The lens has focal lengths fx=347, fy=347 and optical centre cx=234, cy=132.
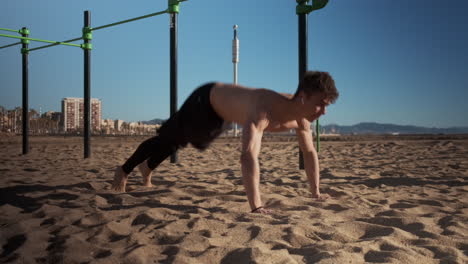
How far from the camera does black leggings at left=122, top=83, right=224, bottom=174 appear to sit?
110 inches

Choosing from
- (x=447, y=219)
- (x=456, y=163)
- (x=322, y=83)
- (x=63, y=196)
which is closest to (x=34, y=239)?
(x=63, y=196)

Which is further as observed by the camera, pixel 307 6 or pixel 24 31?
pixel 24 31

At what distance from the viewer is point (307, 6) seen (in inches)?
166

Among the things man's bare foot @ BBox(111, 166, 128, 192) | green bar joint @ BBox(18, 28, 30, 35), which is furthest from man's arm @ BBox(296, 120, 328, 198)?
green bar joint @ BBox(18, 28, 30, 35)

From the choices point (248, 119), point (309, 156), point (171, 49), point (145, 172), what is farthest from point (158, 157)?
point (171, 49)

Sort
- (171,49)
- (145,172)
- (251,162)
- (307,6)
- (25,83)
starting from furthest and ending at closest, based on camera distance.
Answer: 1. (25,83)
2. (171,49)
3. (307,6)
4. (145,172)
5. (251,162)

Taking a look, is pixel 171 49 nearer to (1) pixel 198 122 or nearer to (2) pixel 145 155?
(2) pixel 145 155

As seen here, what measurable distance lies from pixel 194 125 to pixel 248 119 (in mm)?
569

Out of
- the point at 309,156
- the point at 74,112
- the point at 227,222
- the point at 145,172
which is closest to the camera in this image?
the point at 227,222

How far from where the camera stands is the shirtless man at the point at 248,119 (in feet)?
7.82

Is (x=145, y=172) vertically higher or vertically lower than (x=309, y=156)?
lower

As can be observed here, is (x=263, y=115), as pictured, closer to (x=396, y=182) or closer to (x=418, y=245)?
(x=418, y=245)

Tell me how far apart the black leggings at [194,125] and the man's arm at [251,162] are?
47cm

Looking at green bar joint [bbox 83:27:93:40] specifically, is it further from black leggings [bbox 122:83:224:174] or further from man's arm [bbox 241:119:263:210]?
man's arm [bbox 241:119:263:210]
